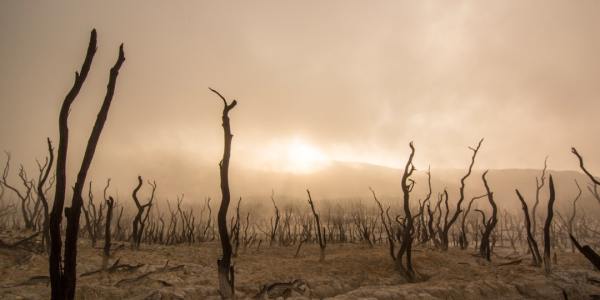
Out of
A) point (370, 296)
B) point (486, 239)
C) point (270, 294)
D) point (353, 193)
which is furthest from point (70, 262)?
point (353, 193)

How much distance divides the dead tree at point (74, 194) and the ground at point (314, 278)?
340cm

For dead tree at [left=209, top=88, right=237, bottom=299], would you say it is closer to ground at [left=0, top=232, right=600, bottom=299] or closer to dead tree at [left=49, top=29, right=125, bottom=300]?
ground at [left=0, top=232, right=600, bottom=299]

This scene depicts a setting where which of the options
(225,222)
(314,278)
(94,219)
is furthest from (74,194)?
(94,219)

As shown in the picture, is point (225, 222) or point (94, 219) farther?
point (94, 219)

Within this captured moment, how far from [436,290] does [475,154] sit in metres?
7.89

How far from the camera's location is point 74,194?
433cm

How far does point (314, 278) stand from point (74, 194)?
6.50m

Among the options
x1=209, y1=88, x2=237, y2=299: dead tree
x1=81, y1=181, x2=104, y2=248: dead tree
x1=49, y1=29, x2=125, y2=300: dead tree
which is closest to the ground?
x1=209, y1=88, x2=237, y2=299: dead tree

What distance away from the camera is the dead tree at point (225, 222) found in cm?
720

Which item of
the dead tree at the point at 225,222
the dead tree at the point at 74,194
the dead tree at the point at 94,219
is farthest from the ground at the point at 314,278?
the dead tree at the point at 74,194

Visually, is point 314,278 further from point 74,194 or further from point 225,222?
point 74,194

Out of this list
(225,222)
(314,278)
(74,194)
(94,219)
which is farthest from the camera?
(94,219)

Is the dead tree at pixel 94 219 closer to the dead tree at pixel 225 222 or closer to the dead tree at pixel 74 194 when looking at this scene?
the dead tree at pixel 225 222

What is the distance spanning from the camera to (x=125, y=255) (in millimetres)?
11750
